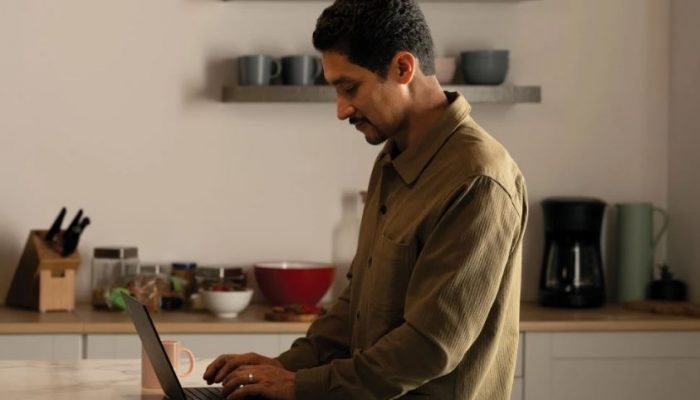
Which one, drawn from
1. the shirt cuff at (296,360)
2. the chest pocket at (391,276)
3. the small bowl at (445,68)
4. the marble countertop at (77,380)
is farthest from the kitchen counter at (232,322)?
the chest pocket at (391,276)

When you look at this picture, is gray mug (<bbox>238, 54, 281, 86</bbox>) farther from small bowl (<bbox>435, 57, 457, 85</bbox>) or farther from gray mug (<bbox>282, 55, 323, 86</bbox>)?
small bowl (<bbox>435, 57, 457, 85</bbox>)

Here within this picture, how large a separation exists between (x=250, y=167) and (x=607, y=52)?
135cm

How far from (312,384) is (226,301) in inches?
70.9

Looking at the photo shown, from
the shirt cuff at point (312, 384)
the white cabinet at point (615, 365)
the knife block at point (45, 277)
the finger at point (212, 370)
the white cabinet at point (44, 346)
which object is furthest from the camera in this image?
the knife block at point (45, 277)

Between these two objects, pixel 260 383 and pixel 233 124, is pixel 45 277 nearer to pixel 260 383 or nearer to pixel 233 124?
pixel 233 124

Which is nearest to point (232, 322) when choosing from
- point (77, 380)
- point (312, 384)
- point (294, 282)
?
point (294, 282)

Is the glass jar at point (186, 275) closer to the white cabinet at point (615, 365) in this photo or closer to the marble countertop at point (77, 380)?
the white cabinet at point (615, 365)

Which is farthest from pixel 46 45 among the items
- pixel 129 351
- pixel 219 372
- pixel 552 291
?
pixel 219 372

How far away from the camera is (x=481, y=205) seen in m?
2.09

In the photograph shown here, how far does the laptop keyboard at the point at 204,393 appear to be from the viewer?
2324mm

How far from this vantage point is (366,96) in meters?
2.28

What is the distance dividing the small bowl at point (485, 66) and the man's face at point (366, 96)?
201 centimetres

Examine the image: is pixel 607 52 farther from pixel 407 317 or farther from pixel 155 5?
pixel 407 317

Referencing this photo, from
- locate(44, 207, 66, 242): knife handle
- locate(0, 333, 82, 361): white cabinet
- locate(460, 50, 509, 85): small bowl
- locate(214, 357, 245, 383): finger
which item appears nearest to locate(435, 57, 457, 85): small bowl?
locate(460, 50, 509, 85): small bowl
